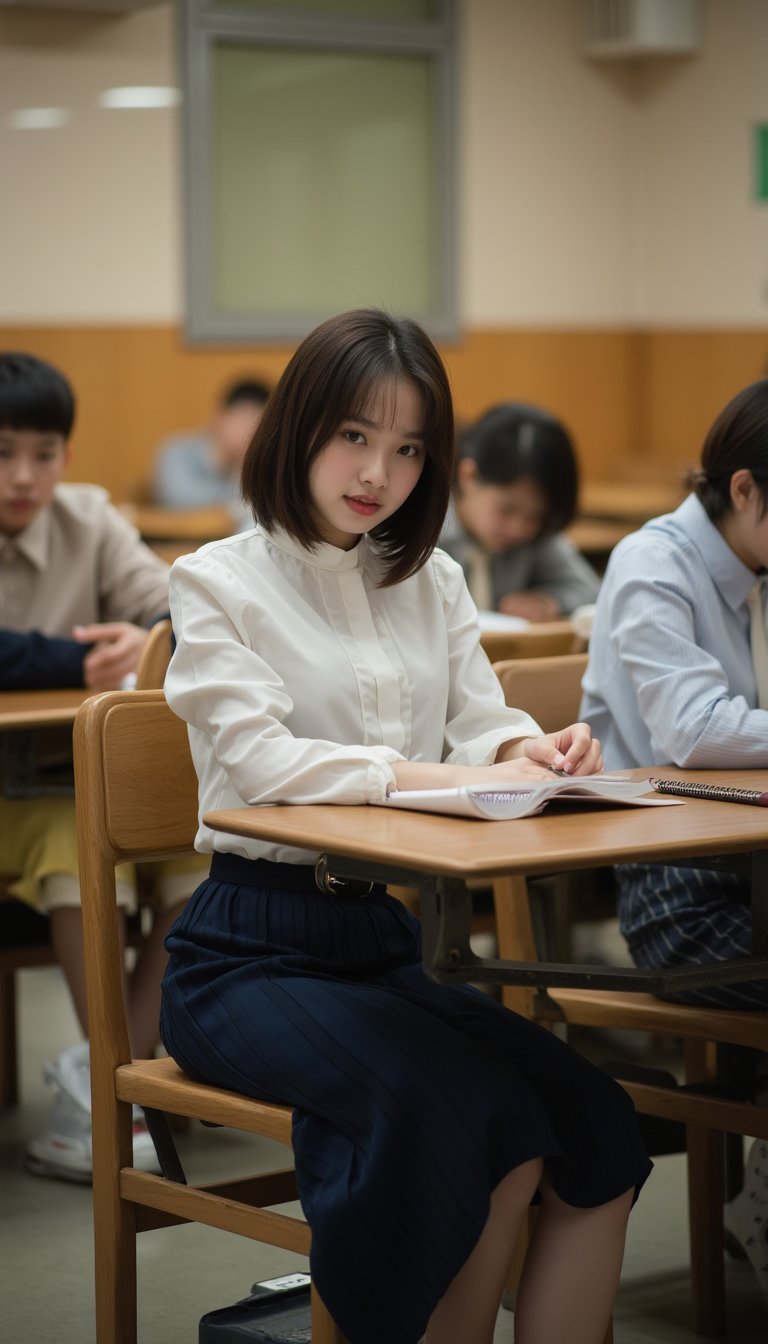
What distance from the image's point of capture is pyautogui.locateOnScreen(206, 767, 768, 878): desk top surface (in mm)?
1469

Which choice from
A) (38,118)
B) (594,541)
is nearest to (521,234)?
(38,118)

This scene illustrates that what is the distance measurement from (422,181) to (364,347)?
6.31 metres

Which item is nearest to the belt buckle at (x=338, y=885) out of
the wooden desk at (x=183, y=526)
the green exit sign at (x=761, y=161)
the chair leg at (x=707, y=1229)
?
the chair leg at (x=707, y=1229)

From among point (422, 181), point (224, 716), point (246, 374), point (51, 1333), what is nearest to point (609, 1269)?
→ point (224, 716)

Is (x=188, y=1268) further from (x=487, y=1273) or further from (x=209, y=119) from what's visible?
(x=209, y=119)

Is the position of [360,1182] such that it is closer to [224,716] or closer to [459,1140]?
[459,1140]

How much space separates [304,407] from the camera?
1.86 meters

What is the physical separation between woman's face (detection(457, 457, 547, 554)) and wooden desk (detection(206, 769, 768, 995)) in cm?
217

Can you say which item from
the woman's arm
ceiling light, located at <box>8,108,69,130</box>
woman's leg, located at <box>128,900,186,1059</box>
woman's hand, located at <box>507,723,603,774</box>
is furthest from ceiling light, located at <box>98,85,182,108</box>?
woman's hand, located at <box>507,723,603,774</box>

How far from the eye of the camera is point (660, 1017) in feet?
7.13

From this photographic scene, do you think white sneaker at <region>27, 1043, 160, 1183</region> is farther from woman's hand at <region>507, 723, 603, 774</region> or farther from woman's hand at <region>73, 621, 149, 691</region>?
woman's hand at <region>507, 723, 603, 774</region>

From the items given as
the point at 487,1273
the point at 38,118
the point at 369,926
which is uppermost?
the point at 38,118

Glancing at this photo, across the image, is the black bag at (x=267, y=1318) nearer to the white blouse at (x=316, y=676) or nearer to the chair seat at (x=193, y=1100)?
the chair seat at (x=193, y=1100)

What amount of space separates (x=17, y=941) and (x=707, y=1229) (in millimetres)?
1177
